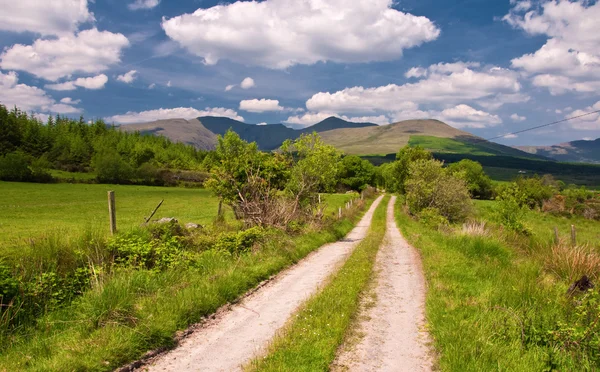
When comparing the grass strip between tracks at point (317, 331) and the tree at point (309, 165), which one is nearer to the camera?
the grass strip between tracks at point (317, 331)

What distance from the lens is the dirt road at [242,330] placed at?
5938 mm

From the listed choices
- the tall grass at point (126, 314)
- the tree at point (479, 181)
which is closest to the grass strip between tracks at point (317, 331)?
the tall grass at point (126, 314)

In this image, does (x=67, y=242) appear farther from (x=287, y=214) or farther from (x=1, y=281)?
(x=287, y=214)

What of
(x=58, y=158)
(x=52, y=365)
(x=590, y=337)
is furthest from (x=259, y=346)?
(x=58, y=158)

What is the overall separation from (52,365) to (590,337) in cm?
909

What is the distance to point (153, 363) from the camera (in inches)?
234

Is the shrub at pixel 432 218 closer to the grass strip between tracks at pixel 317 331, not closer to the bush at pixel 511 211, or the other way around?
the bush at pixel 511 211

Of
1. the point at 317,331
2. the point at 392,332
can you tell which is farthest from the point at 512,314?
the point at 317,331

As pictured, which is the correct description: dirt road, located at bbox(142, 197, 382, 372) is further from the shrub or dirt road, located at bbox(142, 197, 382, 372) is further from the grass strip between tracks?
the shrub

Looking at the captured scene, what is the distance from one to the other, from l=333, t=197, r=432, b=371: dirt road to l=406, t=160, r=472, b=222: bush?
29990 mm

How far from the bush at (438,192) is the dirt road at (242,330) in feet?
105

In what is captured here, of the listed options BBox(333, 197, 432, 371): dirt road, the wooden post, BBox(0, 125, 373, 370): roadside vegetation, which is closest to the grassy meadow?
BBox(333, 197, 432, 371): dirt road

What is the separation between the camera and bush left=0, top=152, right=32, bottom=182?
79.1 metres

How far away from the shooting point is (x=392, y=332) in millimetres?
7336
